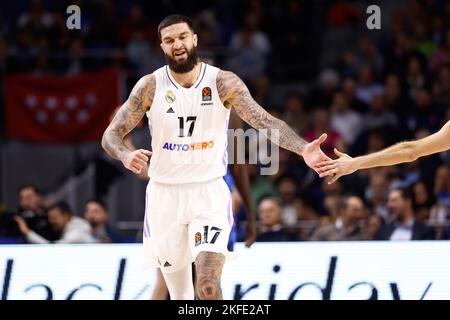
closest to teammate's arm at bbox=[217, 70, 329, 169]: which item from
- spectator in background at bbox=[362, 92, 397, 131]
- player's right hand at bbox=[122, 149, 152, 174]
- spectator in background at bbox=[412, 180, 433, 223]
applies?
player's right hand at bbox=[122, 149, 152, 174]

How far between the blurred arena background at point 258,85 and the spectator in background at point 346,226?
0.78 metres

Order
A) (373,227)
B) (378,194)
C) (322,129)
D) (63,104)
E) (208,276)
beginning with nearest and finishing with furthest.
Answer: (208,276) → (373,227) → (378,194) → (322,129) → (63,104)

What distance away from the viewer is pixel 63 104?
1664cm

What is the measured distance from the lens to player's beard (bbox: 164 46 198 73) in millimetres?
8812

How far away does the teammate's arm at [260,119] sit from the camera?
8.56m

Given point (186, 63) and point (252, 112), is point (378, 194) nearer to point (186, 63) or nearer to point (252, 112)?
point (252, 112)

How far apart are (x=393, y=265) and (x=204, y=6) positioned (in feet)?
30.0

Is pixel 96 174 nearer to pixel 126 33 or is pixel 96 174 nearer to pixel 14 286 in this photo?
pixel 126 33

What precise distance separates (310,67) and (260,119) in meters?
9.41

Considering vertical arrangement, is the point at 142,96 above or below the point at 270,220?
above

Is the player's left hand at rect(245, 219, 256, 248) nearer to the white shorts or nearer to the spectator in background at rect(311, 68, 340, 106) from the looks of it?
the white shorts

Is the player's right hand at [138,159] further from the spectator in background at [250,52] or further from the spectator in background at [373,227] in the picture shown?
the spectator in background at [250,52]

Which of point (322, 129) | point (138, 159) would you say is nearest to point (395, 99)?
point (322, 129)

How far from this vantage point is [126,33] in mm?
17875
